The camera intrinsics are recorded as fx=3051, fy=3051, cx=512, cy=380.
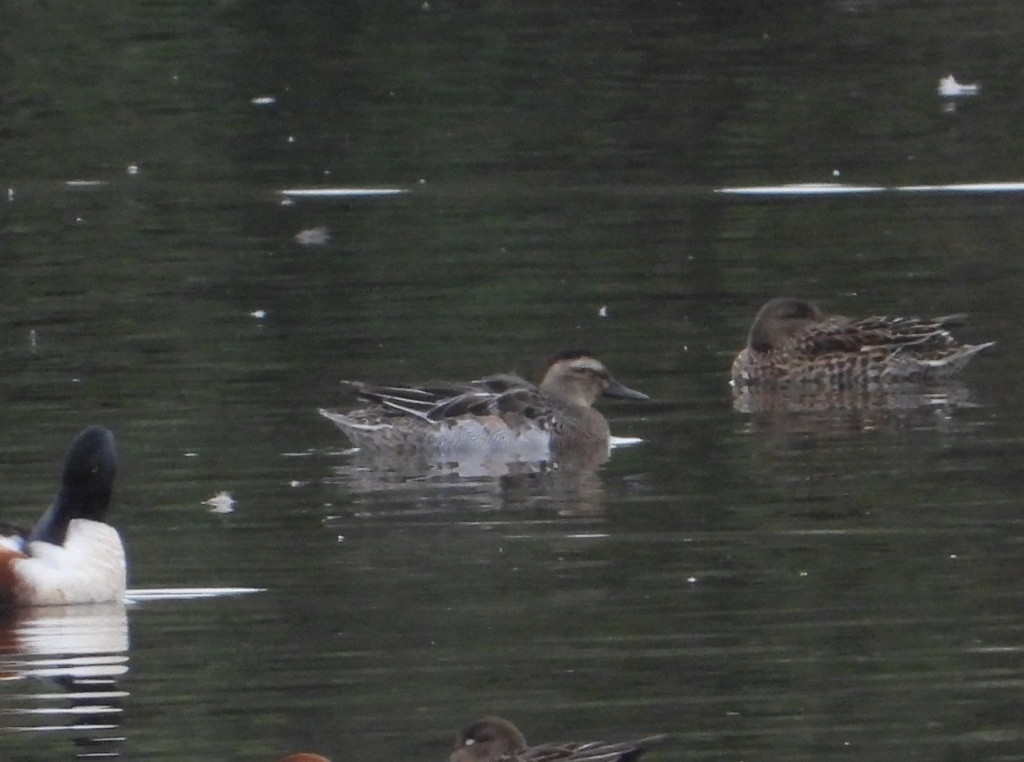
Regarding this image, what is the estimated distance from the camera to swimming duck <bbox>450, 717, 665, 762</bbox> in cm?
796

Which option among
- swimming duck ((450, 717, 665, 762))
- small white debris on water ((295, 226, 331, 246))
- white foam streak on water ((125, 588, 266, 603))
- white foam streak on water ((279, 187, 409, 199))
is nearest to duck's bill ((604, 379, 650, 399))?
white foam streak on water ((125, 588, 266, 603))

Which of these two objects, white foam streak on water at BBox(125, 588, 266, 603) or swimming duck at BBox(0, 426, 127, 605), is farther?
swimming duck at BBox(0, 426, 127, 605)

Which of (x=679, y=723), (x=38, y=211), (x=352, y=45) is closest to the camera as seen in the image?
(x=679, y=723)

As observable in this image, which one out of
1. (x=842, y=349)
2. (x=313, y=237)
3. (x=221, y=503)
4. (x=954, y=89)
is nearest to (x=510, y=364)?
(x=842, y=349)

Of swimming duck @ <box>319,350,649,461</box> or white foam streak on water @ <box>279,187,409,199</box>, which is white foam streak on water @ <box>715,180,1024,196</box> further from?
swimming duck @ <box>319,350,649,461</box>

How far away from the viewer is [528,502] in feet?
43.1

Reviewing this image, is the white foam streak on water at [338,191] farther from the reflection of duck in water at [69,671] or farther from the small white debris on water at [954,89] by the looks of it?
the reflection of duck in water at [69,671]

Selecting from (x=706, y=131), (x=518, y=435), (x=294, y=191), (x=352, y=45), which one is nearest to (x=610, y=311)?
(x=518, y=435)

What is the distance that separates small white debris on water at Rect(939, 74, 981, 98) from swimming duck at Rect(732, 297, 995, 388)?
1049 centimetres

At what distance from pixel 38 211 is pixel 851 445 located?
32.6 ft

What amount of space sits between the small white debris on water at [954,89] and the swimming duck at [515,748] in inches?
752

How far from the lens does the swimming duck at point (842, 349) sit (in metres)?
16.0

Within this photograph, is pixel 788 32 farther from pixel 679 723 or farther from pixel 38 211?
pixel 679 723

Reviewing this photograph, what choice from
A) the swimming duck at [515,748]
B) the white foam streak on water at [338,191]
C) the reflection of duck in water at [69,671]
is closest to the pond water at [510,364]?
the reflection of duck in water at [69,671]
